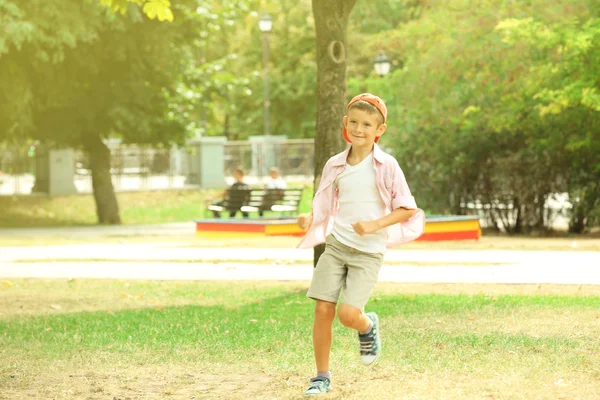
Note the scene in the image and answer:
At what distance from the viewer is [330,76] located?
10.6 m

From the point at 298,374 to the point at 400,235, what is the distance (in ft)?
3.58

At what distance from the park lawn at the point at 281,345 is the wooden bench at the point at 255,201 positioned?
13902 mm

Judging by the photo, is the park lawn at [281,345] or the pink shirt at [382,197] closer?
the pink shirt at [382,197]

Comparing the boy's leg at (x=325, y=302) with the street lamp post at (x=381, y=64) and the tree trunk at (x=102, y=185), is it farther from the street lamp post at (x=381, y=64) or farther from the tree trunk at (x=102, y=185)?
the tree trunk at (x=102, y=185)

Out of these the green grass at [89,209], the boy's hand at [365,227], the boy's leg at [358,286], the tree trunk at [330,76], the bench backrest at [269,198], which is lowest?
the green grass at [89,209]

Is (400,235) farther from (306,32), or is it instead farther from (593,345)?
(306,32)

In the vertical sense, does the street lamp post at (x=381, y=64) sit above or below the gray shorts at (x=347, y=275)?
above

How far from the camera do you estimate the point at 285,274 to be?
1292 centimetres

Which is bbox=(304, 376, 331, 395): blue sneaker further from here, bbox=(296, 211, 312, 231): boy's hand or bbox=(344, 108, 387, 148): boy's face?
bbox=(344, 108, 387, 148): boy's face

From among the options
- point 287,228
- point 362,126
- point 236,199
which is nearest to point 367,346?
point 362,126

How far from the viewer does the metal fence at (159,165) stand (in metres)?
34.2

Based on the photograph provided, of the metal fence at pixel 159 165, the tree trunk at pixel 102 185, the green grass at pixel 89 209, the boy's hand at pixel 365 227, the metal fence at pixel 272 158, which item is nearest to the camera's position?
the boy's hand at pixel 365 227

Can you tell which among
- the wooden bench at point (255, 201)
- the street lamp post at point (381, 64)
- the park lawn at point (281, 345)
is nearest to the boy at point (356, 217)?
the park lawn at point (281, 345)

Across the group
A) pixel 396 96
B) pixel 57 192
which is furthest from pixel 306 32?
pixel 396 96
